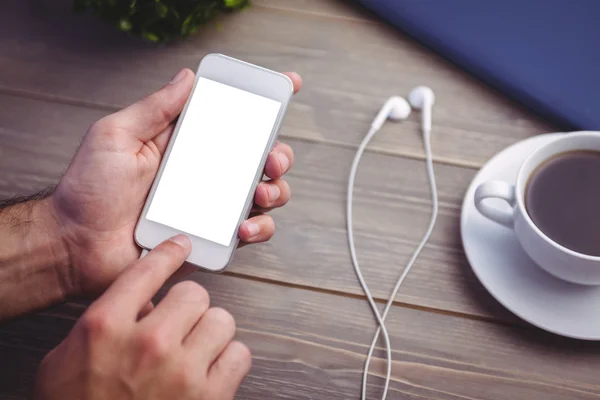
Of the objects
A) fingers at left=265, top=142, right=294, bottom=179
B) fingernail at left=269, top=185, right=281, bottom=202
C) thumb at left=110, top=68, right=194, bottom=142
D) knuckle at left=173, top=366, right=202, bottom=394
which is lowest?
knuckle at left=173, top=366, right=202, bottom=394

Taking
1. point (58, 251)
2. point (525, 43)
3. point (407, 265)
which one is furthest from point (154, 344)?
point (525, 43)

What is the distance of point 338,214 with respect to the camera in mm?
775

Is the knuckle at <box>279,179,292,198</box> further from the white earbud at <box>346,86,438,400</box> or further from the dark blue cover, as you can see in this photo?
the dark blue cover

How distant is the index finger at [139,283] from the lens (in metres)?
0.53

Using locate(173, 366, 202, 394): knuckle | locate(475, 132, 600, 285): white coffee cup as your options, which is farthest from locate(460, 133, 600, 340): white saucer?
locate(173, 366, 202, 394): knuckle

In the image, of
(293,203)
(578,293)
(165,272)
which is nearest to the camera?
(165,272)

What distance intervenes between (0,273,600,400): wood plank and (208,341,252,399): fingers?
14cm

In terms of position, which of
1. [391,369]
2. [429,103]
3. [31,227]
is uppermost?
[429,103]

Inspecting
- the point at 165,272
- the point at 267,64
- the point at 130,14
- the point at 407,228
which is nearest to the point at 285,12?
the point at 267,64

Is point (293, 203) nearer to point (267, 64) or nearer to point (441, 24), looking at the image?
point (267, 64)

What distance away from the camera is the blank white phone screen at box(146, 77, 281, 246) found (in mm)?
687

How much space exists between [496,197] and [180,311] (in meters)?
0.37

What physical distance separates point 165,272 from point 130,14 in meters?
0.41

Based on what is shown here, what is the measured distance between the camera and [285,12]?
→ 0.88 meters
